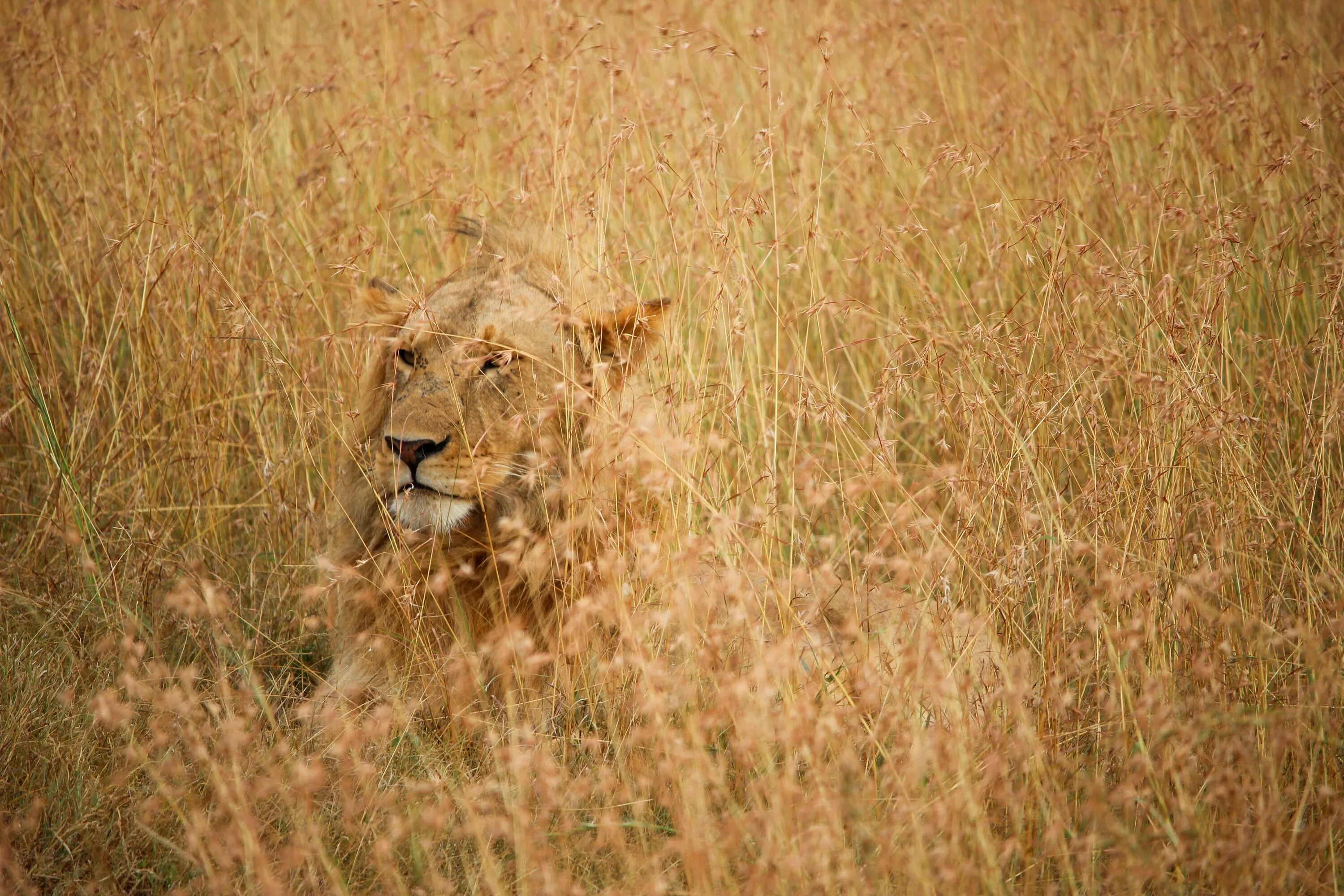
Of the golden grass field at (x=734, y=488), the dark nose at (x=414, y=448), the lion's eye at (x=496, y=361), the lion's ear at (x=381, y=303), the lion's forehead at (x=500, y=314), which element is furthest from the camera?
the lion's ear at (x=381, y=303)

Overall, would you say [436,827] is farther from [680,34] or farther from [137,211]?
[137,211]

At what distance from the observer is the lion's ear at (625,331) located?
A: 9.55 ft

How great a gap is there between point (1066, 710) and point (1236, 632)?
538 millimetres

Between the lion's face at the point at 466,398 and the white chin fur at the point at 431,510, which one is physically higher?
the lion's face at the point at 466,398

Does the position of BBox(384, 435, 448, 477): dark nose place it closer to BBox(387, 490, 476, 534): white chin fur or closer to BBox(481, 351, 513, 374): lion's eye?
BBox(387, 490, 476, 534): white chin fur

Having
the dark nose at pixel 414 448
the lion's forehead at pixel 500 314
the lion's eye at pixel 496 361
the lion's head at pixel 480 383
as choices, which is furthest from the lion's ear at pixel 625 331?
the dark nose at pixel 414 448

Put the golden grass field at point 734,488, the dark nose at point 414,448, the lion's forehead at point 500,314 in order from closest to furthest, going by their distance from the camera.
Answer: the golden grass field at point 734,488, the dark nose at point 414,448, the lion's forehead at point 500,314

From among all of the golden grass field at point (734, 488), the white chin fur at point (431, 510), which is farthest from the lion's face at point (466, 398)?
the golden grass field at point (734, 488)

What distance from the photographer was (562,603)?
290 cm

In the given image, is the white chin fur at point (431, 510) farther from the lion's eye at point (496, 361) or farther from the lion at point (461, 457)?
the lion's eye at point (496, 361)

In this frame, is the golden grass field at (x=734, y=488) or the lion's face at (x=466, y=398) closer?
the golden grass field at (x=734, y=488)

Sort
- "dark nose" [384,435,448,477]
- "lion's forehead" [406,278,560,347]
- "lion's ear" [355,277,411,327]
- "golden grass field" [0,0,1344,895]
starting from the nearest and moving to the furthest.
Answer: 1. "golden grass field" [0,0,1344,895]
2. "dark nose" [384,435,448,477]
3. "lion's forehead" [406,278,560,347]
4. "lion's ear" [355,277,411,327]

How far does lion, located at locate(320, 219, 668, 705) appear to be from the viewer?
9.34ft

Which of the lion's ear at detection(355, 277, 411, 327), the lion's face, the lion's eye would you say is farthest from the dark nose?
the lion's ear at detection(355, 277, 411, 327)
